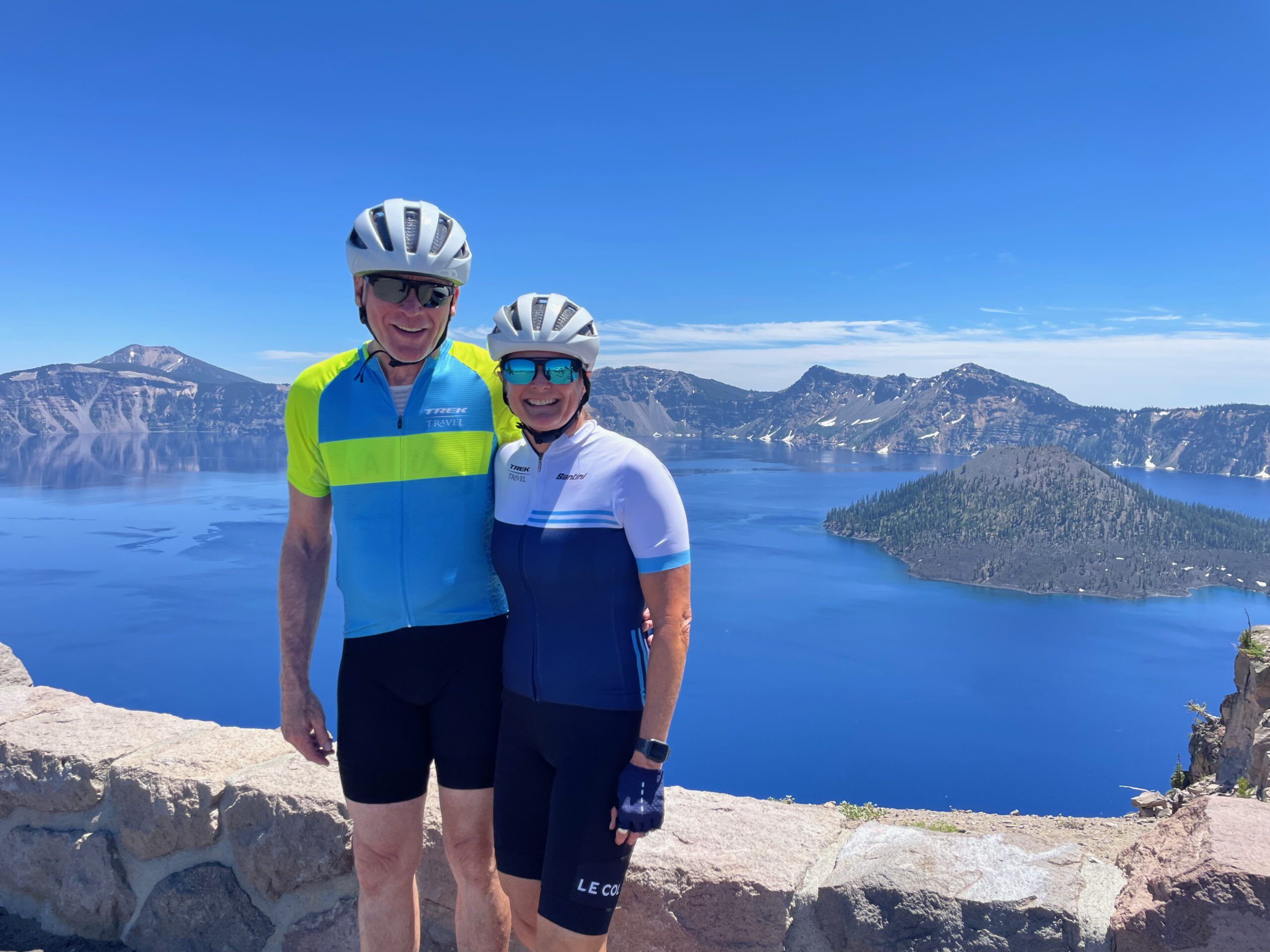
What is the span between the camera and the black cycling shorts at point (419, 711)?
294 cm

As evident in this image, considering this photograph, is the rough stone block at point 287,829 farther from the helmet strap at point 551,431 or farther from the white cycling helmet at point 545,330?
the white cycling helmet at point 545,330

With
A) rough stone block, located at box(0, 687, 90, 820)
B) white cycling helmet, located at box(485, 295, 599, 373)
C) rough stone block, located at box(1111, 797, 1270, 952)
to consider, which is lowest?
rough stone block, located at box(0, 687, 90, 820)

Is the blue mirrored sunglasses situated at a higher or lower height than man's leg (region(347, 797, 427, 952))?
higher

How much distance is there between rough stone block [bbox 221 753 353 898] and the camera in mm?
3281

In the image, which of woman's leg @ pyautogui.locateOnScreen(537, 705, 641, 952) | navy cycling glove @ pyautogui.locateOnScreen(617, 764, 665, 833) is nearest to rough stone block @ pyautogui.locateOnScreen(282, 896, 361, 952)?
woman's leg @ pyautogui.locateOnScreen(537, 705, 641, 952)

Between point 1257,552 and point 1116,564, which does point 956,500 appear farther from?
point 1257,552

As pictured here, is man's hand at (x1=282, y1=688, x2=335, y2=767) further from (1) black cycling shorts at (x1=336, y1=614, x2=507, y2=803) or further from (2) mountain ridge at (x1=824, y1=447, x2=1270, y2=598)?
(2) mountain ridge at (x1=824, y1=447, x2=1270, y2=598)

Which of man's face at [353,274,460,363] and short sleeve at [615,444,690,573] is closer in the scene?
short sleeve at [615,444,690,573]

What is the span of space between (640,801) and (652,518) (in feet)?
2.87

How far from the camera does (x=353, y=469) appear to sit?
3111 mm

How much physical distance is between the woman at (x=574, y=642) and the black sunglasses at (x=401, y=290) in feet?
1.13

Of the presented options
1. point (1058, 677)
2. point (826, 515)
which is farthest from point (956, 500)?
point (1058, 677)

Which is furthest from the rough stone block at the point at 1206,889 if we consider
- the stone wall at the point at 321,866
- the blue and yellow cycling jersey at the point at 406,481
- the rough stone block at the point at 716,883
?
the blue and yellow cycling jersey at the point at 406,481

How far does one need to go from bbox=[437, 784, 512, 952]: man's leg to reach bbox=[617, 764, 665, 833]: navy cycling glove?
568 millimetres
